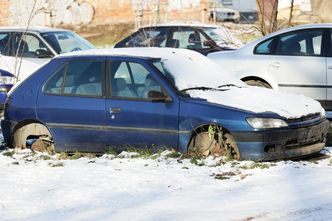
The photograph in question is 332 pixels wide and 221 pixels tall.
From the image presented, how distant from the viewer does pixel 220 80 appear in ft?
28.6

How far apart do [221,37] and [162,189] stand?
33.7 feet

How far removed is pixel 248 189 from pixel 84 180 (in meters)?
1.66

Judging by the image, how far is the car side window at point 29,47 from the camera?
44.9 ft

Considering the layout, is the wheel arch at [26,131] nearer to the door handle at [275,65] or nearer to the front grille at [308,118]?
the front grille at [308,118]

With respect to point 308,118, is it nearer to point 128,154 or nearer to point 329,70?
point 128,154

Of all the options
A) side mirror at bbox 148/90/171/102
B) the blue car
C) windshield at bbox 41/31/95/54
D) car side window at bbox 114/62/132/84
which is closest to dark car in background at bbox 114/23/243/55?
windshield at bbox 41/31/95/54

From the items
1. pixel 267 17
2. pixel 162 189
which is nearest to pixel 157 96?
pixel 162 189

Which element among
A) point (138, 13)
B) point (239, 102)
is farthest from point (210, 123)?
point (138, 13)

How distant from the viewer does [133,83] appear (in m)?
8.31

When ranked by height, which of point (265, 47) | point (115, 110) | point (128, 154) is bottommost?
point (128, 154)

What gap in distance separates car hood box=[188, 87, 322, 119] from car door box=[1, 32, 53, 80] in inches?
235

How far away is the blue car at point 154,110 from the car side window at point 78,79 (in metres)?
0.01

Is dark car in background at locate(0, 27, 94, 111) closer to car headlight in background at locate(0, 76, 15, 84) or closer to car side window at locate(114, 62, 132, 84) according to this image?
car headlight in background at locate(0, 76, 15, 84)

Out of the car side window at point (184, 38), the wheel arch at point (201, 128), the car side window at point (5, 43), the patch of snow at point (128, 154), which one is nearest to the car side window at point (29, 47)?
the car side window at point (5, 43)
